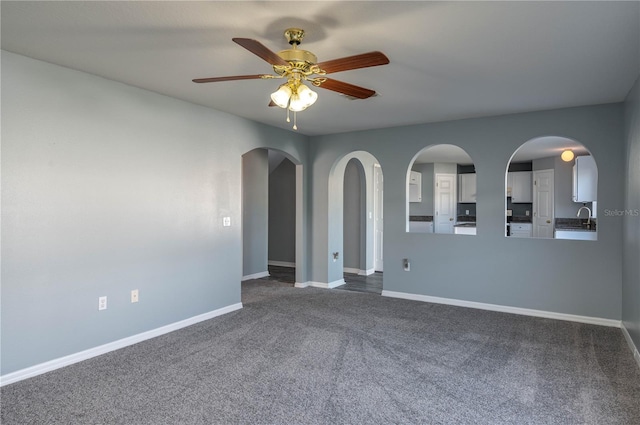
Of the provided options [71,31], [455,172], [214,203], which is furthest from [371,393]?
[455,172]

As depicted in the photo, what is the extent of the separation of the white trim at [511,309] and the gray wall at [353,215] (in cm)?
191

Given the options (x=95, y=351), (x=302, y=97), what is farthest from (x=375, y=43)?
(x=95, y=351)

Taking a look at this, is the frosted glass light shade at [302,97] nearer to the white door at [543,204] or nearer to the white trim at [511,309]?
the white trim at [511,309]

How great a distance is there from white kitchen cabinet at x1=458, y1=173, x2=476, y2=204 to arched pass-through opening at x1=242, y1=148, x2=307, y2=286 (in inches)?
157

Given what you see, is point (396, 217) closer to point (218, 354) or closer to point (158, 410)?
point (218, 354)

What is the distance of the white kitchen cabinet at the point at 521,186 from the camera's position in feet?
27.4

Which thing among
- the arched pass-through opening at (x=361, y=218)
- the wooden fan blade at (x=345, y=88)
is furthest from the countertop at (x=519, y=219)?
the wooden fan blade at (x=345, y=88)

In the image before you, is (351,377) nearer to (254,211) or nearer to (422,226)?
(254,211)

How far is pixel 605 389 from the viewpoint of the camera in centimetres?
270

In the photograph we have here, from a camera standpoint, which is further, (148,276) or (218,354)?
(148,276)

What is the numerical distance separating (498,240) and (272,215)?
16.1 feet

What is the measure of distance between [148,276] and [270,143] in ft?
8.05

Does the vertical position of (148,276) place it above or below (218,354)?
above

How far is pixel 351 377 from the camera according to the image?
2869mm
